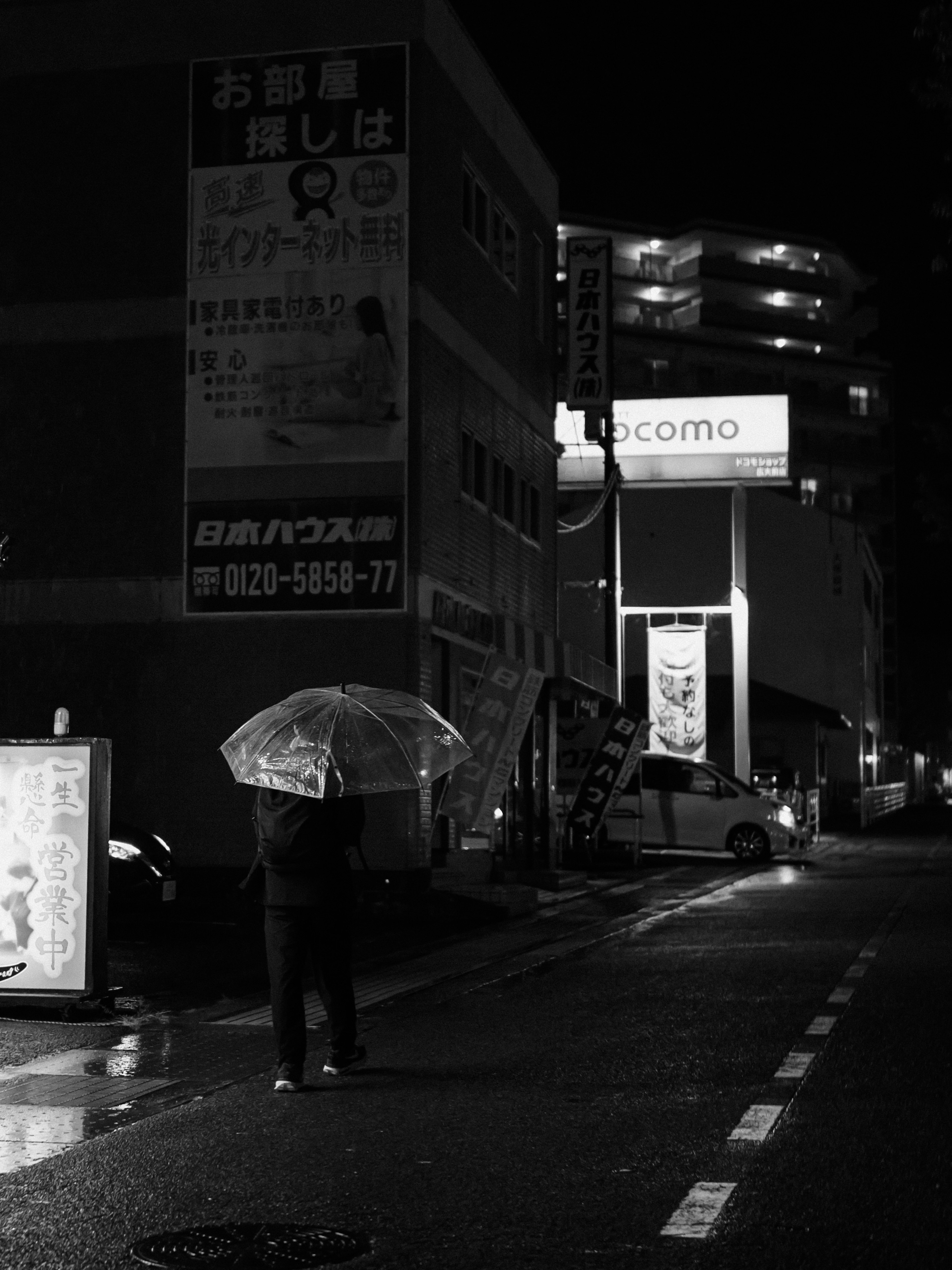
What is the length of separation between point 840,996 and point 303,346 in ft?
34.9

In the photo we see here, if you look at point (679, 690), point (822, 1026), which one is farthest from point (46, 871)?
point (679, 690)

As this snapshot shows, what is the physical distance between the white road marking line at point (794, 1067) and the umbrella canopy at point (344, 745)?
2369 millimetres

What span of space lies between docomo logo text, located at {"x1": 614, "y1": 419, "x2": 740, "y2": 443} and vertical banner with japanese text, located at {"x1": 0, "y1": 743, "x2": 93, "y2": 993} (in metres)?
33.6

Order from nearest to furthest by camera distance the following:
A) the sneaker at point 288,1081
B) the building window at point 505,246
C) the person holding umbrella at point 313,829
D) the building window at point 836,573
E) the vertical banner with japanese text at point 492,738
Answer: the sneaker at point 288,1081 < the person holding umbrella at point 313,829 < the vertical banner with japanese text at point 492,738 < the building window at point 505,246 < the building window at point 836,573

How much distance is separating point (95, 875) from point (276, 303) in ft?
32.9

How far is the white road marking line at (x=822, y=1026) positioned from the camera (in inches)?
404

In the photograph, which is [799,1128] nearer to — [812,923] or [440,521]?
[812,923]

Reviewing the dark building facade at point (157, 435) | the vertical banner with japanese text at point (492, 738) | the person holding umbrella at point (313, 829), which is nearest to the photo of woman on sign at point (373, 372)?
the dark building facade at point (157, 435)

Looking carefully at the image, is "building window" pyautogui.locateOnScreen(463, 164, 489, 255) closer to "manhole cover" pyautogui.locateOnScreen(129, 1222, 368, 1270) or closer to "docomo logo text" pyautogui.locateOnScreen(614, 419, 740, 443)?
"manhole cover" pyautogui.locateOnScreen(129, 1222, 368, 1270)

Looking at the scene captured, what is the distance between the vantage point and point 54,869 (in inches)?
449

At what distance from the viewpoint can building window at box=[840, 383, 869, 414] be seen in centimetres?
9525

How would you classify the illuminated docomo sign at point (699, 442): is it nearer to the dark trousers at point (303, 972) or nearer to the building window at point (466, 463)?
the building window at point (466, 463)

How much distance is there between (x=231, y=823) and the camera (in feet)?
64.0

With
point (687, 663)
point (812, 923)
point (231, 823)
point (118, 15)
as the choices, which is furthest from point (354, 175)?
point (687, 663)
